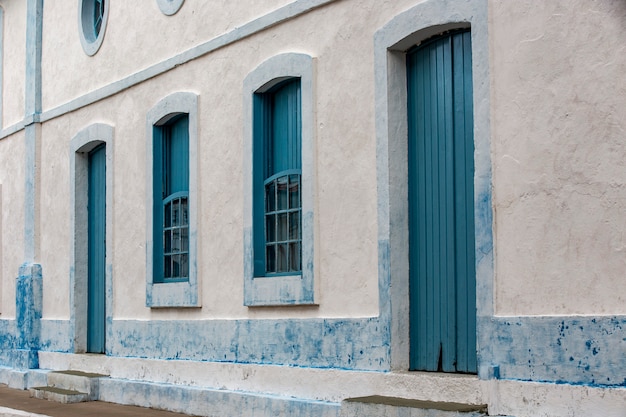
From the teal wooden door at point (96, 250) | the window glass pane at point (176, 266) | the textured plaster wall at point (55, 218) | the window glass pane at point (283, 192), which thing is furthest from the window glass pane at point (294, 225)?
the textured plaster wall at point (55, 218)

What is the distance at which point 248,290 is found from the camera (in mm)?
9812

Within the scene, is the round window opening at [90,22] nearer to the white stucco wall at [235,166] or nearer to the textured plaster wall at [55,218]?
the white stucco wall at [235,166]

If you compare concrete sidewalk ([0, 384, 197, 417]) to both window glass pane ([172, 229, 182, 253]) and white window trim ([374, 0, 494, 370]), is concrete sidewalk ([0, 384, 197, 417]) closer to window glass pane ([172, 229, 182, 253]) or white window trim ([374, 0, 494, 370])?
window glass pane ([172, 229, 182, 253])

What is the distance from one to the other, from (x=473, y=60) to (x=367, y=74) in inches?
51.1

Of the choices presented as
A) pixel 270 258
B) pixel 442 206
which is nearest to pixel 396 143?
pixel 442 206

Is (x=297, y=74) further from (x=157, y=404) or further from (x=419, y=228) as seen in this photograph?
(x=157, y=404)

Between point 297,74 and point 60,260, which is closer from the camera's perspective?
point 297,74

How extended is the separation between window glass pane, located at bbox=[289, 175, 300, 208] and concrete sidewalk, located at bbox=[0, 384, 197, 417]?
266 centimetres

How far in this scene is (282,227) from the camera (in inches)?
381

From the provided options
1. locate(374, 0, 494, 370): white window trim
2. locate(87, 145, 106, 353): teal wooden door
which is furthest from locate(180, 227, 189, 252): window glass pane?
locate(374, 0, 494, 370): white window trim

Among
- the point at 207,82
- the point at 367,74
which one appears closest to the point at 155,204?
the point at 207,82

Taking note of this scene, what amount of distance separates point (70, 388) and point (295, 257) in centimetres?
467

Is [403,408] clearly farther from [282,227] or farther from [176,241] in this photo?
[176,241]

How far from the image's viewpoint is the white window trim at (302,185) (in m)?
9.05
